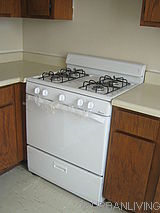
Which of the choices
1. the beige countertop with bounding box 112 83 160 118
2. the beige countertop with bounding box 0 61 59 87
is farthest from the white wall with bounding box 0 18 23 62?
the beige countertop with bounding box 112 83 160 118

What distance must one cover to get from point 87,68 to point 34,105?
2.08ft

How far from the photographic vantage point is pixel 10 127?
7.23 ft

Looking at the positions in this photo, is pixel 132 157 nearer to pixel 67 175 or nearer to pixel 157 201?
pixel 157 201

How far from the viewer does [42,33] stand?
8.74 feet

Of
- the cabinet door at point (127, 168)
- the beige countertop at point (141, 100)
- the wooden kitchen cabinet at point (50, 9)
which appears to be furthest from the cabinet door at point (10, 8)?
the cabinet door at point (127, 168)

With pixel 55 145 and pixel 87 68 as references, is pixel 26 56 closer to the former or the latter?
pixel 87 68

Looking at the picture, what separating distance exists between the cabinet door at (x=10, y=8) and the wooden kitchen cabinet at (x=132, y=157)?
4.46 feet

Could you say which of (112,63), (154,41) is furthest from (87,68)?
(154,41)

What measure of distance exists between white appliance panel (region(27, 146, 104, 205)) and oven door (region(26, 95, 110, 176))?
56 mm

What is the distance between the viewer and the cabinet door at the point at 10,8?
2.22 m

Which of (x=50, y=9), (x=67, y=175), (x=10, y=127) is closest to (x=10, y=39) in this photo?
(x=50, y=9)

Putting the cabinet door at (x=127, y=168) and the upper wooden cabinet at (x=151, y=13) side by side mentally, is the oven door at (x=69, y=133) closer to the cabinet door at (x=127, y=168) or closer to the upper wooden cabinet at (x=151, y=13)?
the cabinet door at (x=127, y=168)

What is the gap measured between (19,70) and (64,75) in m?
0.48

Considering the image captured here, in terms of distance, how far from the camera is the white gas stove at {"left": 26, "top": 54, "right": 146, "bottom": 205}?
1.81 meters
